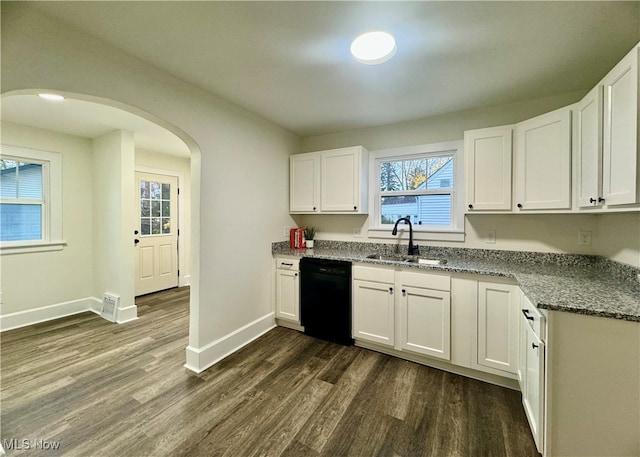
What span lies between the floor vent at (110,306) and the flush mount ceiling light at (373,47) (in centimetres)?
382

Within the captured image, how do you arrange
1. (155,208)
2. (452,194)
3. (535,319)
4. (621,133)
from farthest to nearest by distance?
(155,208) < (452,194) < (535,319) < (621,133)

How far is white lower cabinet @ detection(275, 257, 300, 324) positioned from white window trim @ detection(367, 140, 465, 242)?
3.36ft

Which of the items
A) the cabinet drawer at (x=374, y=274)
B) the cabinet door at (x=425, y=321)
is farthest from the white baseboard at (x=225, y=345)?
the cabinet door at (x=425, y=321)

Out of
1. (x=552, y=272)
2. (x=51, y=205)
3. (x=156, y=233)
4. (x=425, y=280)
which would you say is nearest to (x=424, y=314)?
(x=425, y=280)

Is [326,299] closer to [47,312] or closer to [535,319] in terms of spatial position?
[535,319]

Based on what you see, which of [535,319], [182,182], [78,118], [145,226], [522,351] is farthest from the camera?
[182,182]

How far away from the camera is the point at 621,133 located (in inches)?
53.2

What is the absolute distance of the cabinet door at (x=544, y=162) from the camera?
1.92 m

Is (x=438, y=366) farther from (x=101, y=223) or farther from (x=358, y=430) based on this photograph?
(x=101, y=223)

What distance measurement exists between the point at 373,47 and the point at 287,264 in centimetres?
223

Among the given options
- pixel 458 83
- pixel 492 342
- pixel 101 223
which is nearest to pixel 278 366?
pixel 492 342

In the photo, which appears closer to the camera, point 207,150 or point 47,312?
point 207,150

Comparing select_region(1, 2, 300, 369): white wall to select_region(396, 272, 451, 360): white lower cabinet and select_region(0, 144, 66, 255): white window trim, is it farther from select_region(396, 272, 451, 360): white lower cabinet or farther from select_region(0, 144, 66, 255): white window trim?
select_region(0, 144, 66, 255): white window trim

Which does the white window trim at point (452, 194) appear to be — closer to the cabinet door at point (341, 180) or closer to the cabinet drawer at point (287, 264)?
the cabinet door at point (341, 180)
